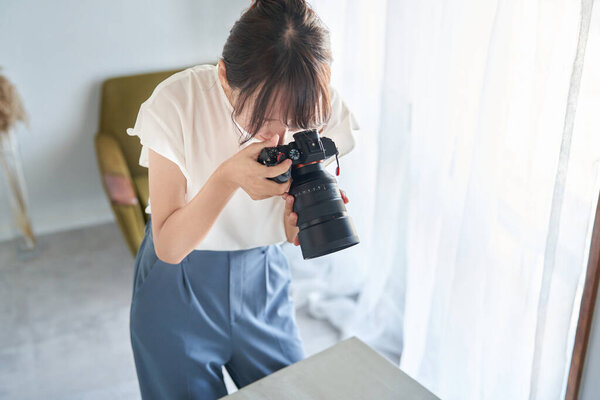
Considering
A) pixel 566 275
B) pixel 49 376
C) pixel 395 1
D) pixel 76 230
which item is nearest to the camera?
pixel 566 275

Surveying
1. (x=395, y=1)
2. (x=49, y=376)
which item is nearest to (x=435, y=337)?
(x=395, y=1)

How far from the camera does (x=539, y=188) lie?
1155mm

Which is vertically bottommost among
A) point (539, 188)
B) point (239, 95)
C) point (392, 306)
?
point (392, 306)

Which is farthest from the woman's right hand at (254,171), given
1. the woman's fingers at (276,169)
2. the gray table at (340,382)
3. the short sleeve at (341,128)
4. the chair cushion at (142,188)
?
the chair cushion at (142,188)

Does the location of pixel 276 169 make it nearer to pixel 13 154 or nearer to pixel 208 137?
pixel 208 137

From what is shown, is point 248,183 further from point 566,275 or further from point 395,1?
point 395,1

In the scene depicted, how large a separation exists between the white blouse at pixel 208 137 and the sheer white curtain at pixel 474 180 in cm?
40

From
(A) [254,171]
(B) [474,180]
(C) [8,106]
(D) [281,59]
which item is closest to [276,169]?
(A) [254,171]

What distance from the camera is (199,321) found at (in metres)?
1.05

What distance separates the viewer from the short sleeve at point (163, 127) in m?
0.91

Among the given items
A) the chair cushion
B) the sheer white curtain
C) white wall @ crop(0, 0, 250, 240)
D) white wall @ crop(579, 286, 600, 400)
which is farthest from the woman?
white wall @ crop(0, 0, 250, 240)

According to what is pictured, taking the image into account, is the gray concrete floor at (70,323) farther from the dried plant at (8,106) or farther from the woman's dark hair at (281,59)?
the woman's dark hair at (281,59)

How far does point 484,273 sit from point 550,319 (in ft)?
0.75

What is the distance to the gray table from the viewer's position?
3.10ft
